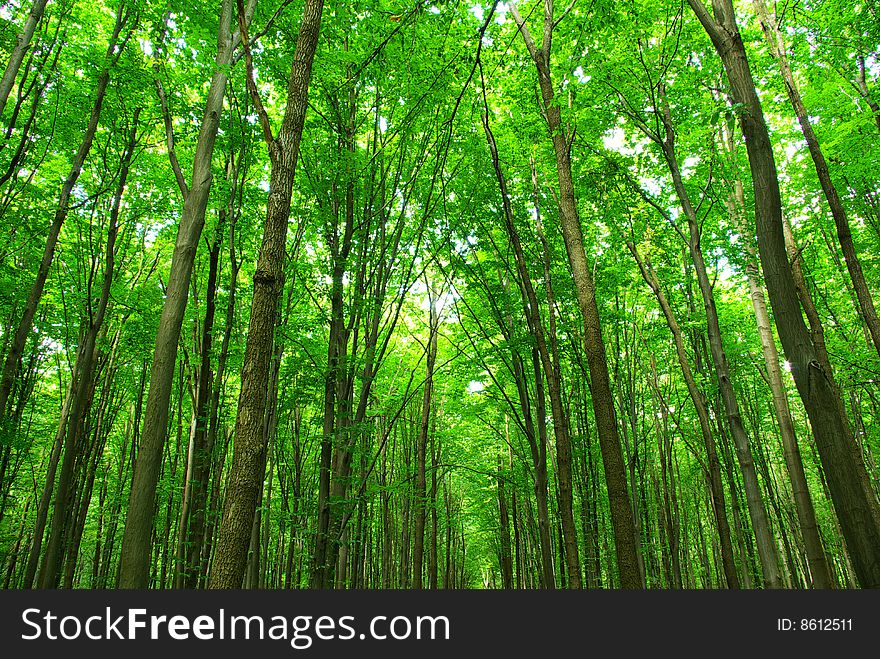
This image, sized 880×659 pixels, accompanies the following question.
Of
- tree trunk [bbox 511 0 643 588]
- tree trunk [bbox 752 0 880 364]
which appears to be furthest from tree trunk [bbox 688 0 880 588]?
tree trunk [bbox 752 0 880 364]

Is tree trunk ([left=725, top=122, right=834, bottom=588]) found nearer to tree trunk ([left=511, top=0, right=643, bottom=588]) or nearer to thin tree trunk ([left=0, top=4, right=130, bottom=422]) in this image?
tree trunk ([left=511, top=0, right=643, bottom=588])

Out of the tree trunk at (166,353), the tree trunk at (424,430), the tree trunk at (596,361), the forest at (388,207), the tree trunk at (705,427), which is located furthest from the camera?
the tree trunk at (424,430)

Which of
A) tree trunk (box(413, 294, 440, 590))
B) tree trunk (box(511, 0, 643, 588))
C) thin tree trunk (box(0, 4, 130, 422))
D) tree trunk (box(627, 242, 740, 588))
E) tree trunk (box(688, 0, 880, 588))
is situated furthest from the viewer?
tree trunk (box(413, 294, 440, 590))

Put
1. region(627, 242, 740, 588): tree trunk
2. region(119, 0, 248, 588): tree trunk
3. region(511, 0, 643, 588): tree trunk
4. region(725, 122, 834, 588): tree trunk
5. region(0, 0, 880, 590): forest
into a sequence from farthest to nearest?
region(627, 242, 740, 588): tree trunk, region(725, 122, 834, 588): tree trunk, region(511, 0, 643, 588): tree trunk, region(119, 0, 248, 588): tree trunk, region(0, 0, 880, 590): forest

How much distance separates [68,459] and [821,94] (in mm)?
12103

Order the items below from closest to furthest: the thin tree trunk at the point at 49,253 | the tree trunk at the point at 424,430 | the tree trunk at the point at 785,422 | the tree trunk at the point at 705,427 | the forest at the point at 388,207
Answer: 1. the forest at the point at 388,207
2. the thin tree trunk at the point at 49,253
3. the tree trunk at the point at 785,422
4. the tree trunk at the point at 705,427
5. the tree trunk at the point at 424,430

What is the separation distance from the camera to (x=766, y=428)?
645 inches

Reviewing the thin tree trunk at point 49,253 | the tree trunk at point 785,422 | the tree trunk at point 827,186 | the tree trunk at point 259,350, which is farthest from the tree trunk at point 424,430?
the tree trunk at point 259,350

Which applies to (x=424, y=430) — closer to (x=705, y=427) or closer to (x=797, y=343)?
(x=705, y=427)

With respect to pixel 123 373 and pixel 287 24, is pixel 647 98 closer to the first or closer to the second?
pixel 287 24

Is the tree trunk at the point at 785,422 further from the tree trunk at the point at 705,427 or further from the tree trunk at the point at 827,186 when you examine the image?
the tree trunk at the point at 827,186

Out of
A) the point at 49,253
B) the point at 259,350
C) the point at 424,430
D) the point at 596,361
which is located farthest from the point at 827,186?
the point at 49,253

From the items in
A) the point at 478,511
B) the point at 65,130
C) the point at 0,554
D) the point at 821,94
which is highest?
the point at 821,94

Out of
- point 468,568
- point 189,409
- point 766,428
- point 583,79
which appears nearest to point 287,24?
point 583,79
